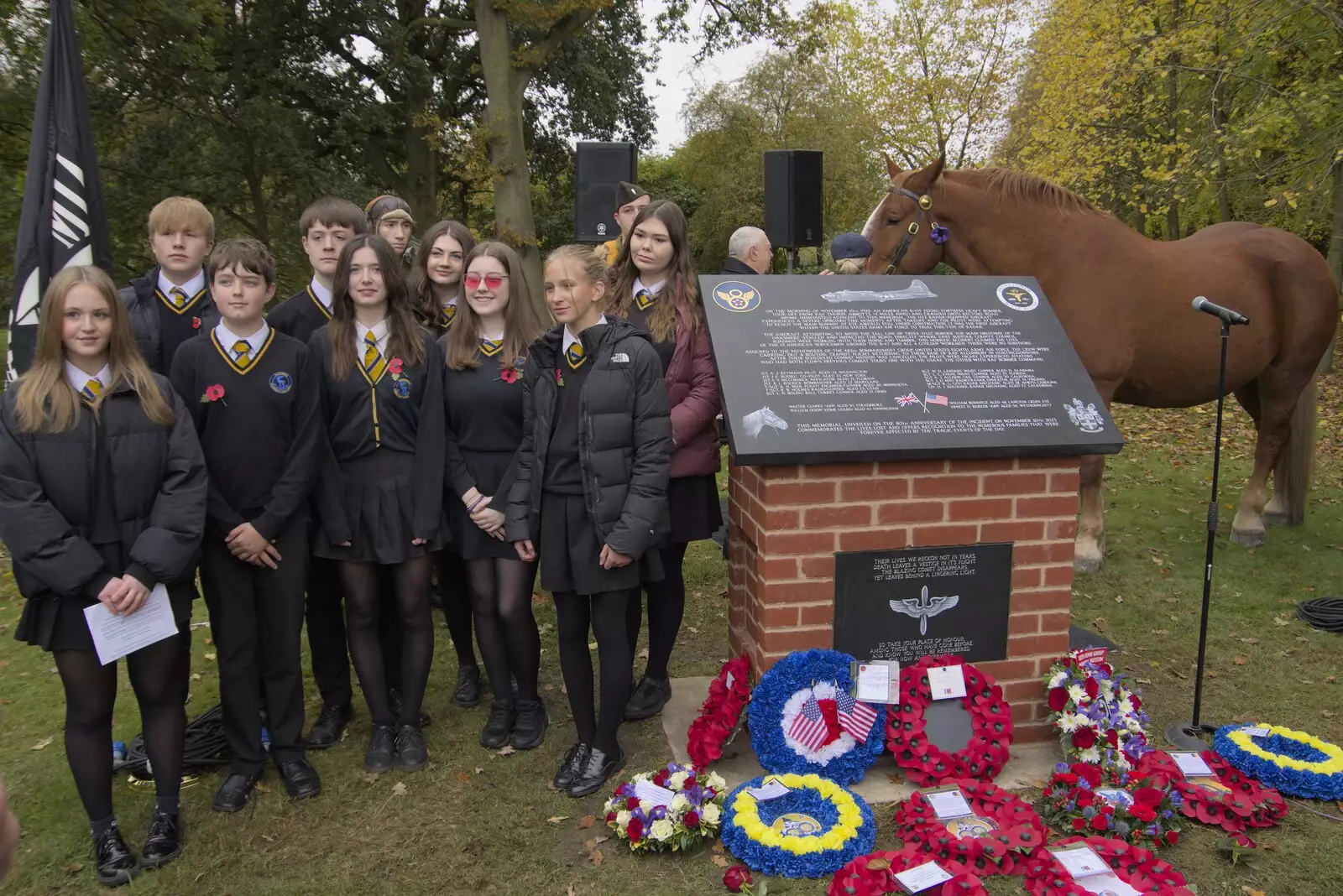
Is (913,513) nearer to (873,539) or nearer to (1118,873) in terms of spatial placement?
(873,539)

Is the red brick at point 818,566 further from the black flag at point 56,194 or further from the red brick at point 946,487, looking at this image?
the black flag at point 56,194

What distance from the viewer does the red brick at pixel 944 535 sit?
348 cm

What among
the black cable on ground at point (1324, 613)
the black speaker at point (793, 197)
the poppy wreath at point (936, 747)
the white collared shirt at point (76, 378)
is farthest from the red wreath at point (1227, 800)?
the black speaker at point (793, 197)

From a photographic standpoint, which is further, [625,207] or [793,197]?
[793,197]

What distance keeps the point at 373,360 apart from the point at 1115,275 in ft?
14.3

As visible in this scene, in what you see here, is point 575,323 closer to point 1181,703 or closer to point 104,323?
point 104,323

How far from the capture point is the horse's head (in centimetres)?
553

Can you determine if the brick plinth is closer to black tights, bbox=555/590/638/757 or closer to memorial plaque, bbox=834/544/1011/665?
memorial plaque, bbox=834/544/1011/665

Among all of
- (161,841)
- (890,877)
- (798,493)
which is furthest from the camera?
(798,493)

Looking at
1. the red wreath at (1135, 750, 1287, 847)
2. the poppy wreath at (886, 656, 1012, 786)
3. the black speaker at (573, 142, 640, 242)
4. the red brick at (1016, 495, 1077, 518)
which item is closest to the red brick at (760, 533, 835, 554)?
the poppy wreath at (886, 656, 1012, 786)

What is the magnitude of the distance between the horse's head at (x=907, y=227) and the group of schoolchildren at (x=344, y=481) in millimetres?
2118

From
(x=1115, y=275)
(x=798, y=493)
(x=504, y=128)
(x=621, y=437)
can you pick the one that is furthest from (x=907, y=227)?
(x=504, y=128)

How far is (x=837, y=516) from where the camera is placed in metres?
3.40

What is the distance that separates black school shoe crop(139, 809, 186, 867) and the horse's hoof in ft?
21.3
